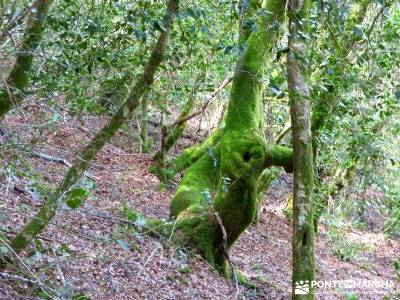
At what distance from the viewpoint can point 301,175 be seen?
577 centimetres

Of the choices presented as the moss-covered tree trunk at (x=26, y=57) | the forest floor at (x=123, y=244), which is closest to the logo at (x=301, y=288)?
the forest floor at (x=123, y=244)

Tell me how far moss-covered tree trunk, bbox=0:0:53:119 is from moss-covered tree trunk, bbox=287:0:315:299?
242 cm

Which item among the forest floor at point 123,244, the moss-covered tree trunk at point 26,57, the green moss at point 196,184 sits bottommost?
the forest floor at point 123,244

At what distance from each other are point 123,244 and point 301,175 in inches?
99.4

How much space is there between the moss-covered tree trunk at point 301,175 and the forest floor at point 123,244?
49.5 inches

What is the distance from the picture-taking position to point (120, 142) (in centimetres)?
1723

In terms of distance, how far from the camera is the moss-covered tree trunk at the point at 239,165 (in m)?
8.43

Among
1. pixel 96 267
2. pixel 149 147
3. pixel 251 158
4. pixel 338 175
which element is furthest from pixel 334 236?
pixel 96 267

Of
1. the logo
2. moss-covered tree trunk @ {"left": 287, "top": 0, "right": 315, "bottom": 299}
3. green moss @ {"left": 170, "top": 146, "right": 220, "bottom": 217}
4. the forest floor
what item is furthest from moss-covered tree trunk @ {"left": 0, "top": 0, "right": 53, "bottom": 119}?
green moss @ {"left": 170, "top": 146, "right": 220, "bottom": 217}

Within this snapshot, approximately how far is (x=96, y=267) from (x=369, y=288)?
806 centimetres

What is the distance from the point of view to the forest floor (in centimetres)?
475

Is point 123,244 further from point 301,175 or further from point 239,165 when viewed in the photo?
point 239,165

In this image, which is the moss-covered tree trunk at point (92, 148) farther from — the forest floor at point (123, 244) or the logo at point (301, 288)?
the logo at point (301, 288)

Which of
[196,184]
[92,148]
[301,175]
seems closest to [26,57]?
[92,148]
